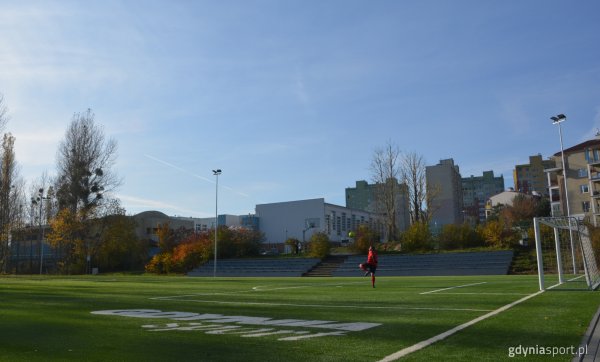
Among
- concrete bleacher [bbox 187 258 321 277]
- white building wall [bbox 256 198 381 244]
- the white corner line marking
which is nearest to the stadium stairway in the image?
concrete bleacher [bbox 187 258 321 277]

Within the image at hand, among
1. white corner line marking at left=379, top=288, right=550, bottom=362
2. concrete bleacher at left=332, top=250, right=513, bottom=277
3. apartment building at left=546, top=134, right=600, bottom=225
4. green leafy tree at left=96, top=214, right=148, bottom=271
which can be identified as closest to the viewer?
white corner line marking at left=379, top=288, right=550, bottom=362

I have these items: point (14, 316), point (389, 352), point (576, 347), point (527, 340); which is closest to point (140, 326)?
point (14, 316)

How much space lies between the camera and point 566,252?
99.3 ft

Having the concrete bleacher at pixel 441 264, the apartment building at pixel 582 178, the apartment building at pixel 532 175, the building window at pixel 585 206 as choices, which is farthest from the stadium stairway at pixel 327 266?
the apartment building at pixel 532 175

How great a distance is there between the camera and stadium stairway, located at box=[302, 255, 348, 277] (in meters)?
45.7

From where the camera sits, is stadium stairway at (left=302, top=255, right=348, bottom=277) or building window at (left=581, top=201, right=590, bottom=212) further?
building window at (left=581, top=201, right=590, bottom=212)

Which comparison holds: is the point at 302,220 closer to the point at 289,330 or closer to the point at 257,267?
the point at 257,267

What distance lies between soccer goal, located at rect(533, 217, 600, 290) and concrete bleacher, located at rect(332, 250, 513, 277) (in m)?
3.65

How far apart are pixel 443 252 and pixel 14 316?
42.8m

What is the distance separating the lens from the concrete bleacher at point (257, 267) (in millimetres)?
46381

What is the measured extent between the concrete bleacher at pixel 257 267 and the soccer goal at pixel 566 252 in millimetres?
21677

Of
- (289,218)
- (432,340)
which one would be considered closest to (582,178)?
(289,218)

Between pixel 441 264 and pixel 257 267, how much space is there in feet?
61.7

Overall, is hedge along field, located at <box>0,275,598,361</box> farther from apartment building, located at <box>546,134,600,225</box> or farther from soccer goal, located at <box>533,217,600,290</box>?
apartment building, located at <box>546,134,600,225</box>
